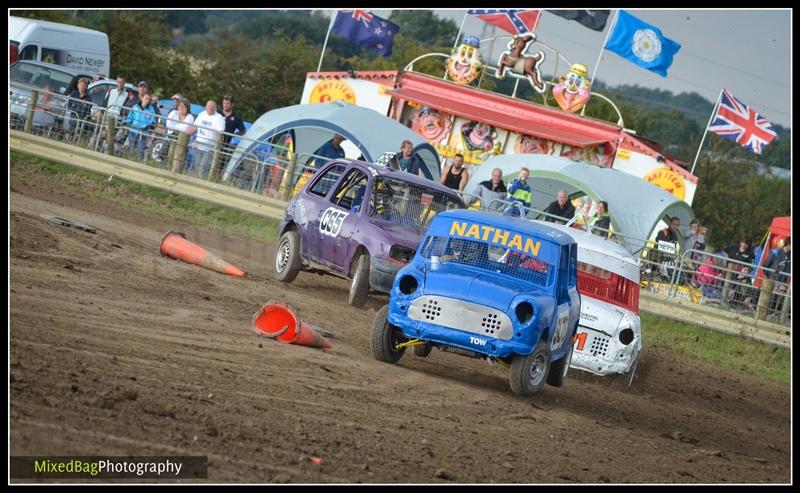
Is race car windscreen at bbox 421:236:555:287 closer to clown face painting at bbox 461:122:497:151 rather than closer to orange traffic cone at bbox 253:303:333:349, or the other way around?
orange traffic cone at bbox 253:303:333:349

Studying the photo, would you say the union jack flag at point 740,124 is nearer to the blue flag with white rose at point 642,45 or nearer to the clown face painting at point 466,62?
the blue flag with white rose at point 642,45

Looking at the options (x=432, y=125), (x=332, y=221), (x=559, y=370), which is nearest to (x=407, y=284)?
(x=559, y=370)

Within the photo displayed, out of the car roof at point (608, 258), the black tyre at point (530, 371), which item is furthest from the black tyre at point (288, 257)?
the black tyre at point (530, 371)

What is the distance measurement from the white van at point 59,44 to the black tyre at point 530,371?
911 inches

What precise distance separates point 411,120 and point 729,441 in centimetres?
2609

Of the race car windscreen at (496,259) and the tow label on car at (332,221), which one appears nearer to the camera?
the race car windscreen at (496,259)

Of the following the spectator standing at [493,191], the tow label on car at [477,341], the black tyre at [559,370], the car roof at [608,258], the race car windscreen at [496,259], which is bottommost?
the black tyre at [559,370]

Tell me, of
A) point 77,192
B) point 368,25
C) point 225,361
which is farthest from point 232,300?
point 368,25

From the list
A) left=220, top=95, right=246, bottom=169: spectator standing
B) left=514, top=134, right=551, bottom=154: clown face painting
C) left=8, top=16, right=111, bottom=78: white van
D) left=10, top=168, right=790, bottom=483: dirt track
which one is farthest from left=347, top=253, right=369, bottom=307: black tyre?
left=514, top=134, right=551, bottom=154: clown face painting

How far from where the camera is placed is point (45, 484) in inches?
228

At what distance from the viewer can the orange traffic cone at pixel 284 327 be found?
11258mm

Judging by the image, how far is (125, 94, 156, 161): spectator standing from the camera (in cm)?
2273

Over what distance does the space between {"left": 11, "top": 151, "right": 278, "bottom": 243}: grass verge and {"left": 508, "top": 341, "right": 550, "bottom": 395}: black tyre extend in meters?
10.5

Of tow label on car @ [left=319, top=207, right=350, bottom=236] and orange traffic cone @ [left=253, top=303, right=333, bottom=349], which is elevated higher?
tow label on car @ [left=319, top=207, right=350, bottom=236]
